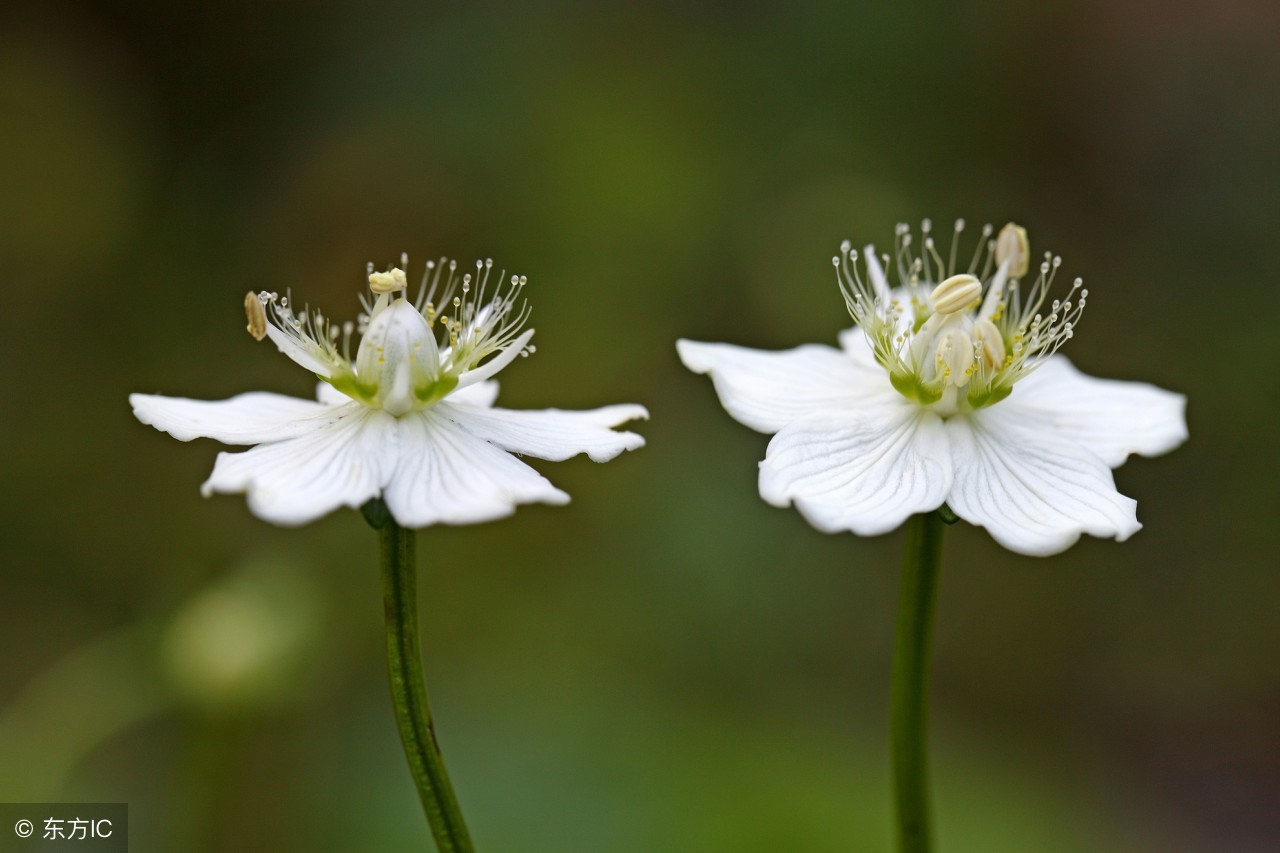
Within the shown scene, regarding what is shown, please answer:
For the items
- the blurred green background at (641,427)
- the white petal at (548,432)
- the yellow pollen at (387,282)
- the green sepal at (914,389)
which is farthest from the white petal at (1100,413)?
the blurred green background at (641,427)

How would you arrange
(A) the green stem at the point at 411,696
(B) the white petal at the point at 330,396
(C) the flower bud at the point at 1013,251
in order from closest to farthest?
1. (A) the green stem at the point at 411,696
2. (B) the white petal at the point at 330,396
3. (C) the flower bud at the point at 1013,251

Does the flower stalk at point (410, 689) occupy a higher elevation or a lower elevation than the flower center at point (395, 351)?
lower

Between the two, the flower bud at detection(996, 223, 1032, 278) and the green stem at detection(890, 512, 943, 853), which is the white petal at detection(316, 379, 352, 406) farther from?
the flower bud at detection(996, 223, 1032, 278)

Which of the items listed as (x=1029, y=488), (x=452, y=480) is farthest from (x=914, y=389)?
(x=452, y=480)

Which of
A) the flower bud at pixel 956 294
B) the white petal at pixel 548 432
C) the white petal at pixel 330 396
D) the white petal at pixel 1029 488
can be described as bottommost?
the white petal at pixel 1029 488

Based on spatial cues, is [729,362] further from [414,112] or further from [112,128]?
[112,128]

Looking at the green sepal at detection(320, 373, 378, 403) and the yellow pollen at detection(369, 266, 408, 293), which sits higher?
the yellow pollen at detection(369, 266, 408, 293)

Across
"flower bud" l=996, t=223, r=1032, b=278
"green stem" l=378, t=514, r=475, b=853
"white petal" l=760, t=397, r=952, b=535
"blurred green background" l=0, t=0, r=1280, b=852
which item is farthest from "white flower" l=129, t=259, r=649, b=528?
"blurred green background" l=0, t=0, r=1280, b=852

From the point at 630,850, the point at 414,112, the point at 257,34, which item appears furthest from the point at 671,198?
the point at 630,850

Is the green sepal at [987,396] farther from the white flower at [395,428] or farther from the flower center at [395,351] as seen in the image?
the flower center at [395,351]
